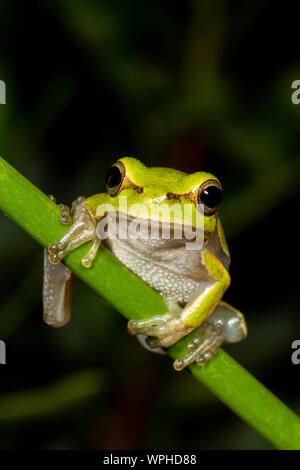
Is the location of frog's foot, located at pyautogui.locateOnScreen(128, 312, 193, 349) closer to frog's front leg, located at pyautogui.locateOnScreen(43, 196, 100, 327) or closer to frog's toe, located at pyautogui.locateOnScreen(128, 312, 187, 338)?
frog's toe, located at pyautogui.locateOnScreen(128, 312, 187, 338)

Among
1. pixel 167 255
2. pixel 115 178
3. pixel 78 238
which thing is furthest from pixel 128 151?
pixel 78 238

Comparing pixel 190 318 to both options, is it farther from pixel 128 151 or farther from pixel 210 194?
pixel 128 151

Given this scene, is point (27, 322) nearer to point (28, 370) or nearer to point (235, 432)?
point (28, 370)

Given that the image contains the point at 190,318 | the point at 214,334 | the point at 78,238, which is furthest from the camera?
the point at 214,334

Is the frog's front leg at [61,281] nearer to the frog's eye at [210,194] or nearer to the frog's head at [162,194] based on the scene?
the frog's head at [162,194]

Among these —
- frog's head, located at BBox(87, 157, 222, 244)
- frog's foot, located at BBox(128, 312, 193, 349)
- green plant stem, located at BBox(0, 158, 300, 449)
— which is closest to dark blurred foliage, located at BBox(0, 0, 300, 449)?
frog's head, located at BBox(87, 157, 222, 244)
